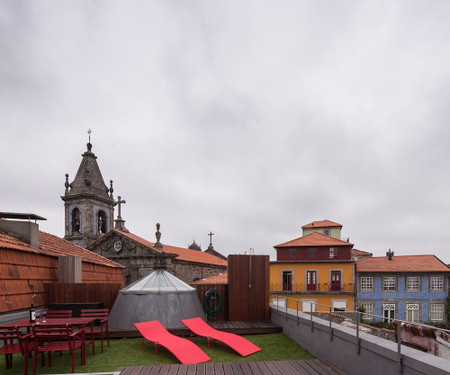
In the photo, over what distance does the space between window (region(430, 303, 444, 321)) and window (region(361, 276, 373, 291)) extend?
6.57m

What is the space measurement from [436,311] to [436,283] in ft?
9.58

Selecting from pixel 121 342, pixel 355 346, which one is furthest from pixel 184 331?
pixel 355 346

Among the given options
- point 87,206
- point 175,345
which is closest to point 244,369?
point 175,345

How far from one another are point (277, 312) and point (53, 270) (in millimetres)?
9090

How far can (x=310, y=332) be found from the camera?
8.34 metres

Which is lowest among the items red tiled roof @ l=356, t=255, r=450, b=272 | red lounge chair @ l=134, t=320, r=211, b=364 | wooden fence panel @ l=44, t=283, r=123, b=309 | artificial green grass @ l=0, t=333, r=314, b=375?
red tiled roof @ l=356, t=255, r=450, b=272

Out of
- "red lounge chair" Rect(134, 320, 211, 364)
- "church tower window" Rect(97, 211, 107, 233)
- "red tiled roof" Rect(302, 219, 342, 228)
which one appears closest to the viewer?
"red lounge chair" Rect(134, 320, 211, 364)

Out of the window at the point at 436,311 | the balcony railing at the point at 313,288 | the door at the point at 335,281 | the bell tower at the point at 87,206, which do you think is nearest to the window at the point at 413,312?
the window at the point at 436,311

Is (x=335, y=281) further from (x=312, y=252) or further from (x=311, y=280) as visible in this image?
(x=312, y=252)

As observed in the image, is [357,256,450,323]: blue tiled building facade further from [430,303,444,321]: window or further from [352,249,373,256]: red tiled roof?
[352,249,373,256]: red tiled roof

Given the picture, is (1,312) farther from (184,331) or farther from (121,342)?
(184,331)

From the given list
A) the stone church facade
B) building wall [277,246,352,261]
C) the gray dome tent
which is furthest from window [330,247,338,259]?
the gray dome tent

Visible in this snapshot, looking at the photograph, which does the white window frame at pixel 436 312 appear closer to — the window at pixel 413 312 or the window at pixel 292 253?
the window at pixel 413 312

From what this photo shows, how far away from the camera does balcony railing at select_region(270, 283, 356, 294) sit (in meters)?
34.3
